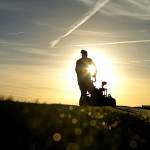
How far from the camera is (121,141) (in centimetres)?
743

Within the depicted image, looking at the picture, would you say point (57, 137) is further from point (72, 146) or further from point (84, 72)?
point (84, 72)

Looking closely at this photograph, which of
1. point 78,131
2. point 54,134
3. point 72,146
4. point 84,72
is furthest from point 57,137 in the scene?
point 84,72

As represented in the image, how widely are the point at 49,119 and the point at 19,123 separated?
0.94m

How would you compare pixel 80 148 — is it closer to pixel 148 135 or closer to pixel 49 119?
pixel 49 119

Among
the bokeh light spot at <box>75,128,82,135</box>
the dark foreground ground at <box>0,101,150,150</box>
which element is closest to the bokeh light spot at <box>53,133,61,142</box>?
the dark foreground ground at <box>0,101,150,150</box>

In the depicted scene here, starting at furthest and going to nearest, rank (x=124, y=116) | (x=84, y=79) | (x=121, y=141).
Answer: (x=84, y=79) → (x=124, y=116) → (x=121, y=141)

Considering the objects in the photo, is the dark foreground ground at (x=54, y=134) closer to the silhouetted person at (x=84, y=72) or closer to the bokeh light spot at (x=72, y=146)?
the bokeh light spot at (x=72, y=146)

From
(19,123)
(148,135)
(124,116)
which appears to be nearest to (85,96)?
(124,116)

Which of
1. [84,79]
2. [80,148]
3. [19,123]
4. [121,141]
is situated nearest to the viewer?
[80,148]

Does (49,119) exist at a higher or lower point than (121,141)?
higher

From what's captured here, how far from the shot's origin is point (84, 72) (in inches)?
680

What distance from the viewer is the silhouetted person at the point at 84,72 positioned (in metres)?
16.9

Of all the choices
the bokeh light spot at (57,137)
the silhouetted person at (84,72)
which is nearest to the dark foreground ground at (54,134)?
the bokeh light spot at (57,137)

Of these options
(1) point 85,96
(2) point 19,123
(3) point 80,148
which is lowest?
(3) point 80,148
